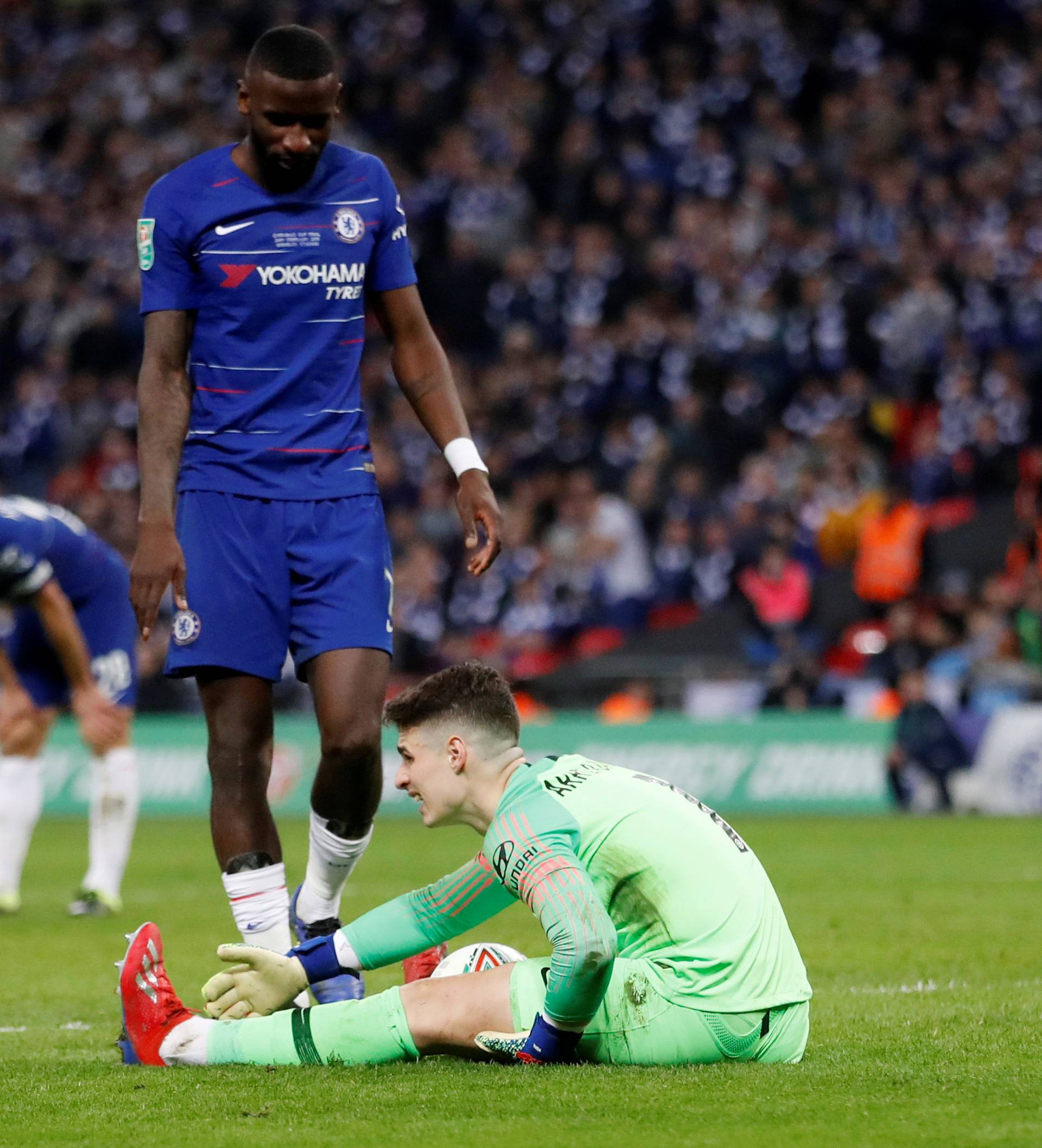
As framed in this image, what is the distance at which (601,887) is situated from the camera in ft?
14.4

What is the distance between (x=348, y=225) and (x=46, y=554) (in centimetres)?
428

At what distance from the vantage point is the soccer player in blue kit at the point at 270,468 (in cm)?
514

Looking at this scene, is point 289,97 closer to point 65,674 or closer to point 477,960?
point 477,960

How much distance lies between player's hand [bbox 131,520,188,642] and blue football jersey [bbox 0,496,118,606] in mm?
3740

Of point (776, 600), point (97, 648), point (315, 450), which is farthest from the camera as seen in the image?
point (776, 600)

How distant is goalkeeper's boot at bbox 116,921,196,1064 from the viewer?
14.9 feet

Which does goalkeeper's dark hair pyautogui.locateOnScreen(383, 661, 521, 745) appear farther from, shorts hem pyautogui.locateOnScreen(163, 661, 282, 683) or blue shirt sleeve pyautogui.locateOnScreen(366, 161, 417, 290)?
blue shirt sleeve pyautogui.locateOnScreen(366, 161, 417, 290)

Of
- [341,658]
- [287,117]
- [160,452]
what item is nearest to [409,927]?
[341,658]

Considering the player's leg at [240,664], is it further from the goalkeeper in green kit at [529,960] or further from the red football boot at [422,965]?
the goalkeeper in green kit at [529,960]

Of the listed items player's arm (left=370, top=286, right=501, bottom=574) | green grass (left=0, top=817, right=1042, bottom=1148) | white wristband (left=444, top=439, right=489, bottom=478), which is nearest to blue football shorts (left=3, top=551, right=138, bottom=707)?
green grass (left=0, top=817, right=1042, bottom=1148)

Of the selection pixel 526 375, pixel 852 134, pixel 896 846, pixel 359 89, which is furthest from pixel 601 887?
pixel 359 89

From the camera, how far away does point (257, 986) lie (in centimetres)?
456

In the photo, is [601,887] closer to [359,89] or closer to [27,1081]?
[27,1081]

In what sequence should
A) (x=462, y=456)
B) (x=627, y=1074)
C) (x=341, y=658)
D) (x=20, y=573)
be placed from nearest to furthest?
(x=627, y=1074) → (x=341, y=658) → (x=462, y=456) → (x=20, y=573)
